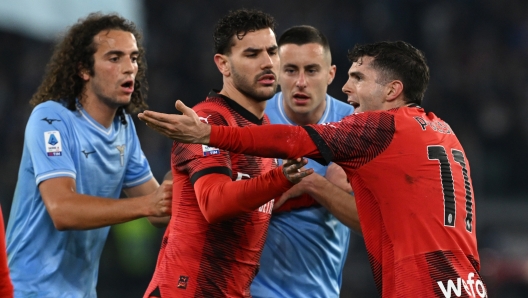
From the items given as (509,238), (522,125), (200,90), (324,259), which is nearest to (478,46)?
(522,125)

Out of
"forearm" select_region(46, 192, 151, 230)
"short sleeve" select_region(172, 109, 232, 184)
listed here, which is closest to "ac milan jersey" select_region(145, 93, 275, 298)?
"short sleeve" select_region(172, 109, 232, 184)

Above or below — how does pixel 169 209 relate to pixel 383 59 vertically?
below

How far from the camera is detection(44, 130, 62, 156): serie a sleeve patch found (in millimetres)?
5250

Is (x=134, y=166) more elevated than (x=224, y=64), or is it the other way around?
(x=224, y=64)

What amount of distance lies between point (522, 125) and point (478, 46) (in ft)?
8.09

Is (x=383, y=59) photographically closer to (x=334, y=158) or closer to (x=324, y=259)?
(x=334, y=158)

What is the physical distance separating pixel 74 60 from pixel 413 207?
2.99 metres

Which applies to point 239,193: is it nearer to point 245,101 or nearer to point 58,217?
point 245,101

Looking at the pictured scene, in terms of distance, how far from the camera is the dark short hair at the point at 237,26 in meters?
4.84

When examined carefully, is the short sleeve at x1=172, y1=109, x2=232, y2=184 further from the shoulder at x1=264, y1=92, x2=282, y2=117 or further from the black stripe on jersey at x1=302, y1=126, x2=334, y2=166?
the shoulder at x1=264, y1=92, x2=282, y2=117

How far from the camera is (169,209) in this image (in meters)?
4.85

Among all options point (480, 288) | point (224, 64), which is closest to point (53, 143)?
point (224, 64)

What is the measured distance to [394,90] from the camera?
14.4 ft

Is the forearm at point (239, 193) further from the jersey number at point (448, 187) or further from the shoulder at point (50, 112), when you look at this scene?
the shoulder at point (50, 112)
